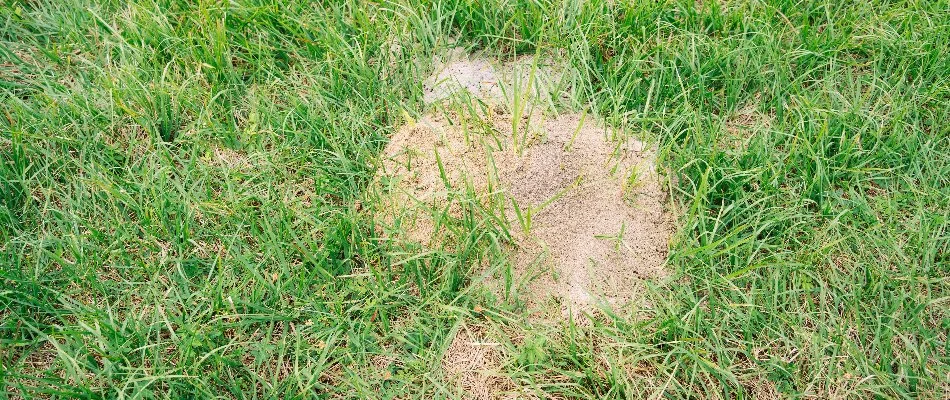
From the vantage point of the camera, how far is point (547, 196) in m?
2.32

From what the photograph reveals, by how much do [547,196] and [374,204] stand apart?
1.94 feet

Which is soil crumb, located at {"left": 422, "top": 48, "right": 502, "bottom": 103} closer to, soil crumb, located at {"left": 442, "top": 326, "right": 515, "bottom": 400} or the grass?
the grass

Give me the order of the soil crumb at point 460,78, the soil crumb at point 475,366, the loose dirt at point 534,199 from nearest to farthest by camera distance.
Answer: the soil crumb at point 475,366 < the loose dirt at point 534,199 < the soil crumb at point 460,78

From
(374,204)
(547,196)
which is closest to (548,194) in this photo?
(547,196)

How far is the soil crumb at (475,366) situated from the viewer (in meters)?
2.04

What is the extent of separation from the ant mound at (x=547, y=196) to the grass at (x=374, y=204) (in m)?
0.08

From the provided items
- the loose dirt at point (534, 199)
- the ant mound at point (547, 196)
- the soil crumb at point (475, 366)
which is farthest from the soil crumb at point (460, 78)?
the soil crumb at point (475, 366)

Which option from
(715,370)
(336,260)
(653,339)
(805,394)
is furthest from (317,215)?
(805,394)

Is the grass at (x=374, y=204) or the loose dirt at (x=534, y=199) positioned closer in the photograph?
the grass at (x=374, y=204)

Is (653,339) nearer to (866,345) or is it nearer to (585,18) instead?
(866,345)

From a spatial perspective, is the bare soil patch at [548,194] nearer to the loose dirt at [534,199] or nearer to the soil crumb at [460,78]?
the loose dirt at [534,199]

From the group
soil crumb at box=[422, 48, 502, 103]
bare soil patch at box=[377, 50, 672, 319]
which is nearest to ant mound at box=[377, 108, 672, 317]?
bare soil patch at box=[377, 50, 672, 319]

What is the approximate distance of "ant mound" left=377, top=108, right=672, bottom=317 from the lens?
7.18 ft

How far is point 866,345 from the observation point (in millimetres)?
2096
